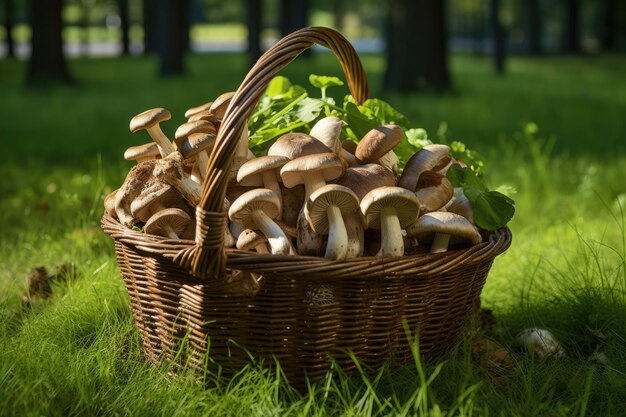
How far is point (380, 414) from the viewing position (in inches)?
89.5

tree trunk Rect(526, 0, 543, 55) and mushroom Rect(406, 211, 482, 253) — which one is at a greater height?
mushroom Rect(406, 211, 482, 253)

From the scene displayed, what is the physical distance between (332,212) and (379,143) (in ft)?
1.15

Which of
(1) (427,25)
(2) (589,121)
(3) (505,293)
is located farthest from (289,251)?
(1) (427,25)

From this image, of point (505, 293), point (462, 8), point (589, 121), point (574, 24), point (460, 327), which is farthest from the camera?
point (462, 8)

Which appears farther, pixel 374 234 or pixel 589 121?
pixel 589 121

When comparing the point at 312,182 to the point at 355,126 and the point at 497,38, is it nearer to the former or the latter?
the point at 355,126

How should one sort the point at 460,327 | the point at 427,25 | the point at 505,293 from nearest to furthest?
the point at 460,327
the point at 505,293
the point at 427,25

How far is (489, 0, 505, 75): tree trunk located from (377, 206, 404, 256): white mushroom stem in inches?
571

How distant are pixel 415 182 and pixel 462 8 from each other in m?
44.6

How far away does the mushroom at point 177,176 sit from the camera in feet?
8.13

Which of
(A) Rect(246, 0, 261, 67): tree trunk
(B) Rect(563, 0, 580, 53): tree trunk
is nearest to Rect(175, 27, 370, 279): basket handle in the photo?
(A) Rect(246, 0, 261, 67): tree trunk

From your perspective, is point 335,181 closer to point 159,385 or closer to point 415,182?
point 415,182

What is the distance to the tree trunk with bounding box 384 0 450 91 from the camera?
10.1 m

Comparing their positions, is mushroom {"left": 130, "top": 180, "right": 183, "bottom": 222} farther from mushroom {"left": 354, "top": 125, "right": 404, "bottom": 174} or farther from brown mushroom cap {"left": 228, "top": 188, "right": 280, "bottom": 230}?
mushroom {"left": 354, "top": 125, "right": 404, "bottom": 174}
